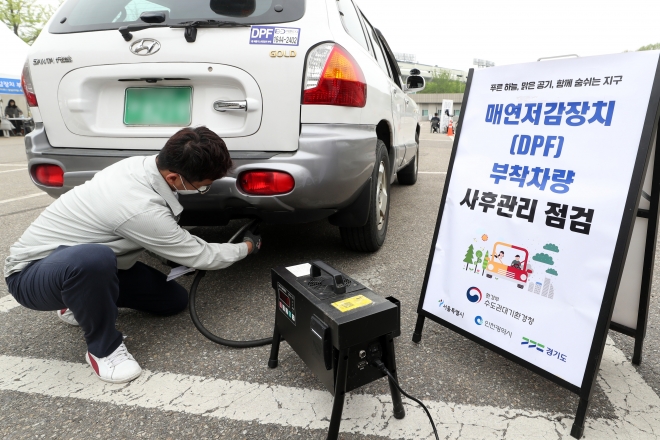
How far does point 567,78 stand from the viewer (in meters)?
1.48

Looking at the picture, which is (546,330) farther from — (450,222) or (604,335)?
(450,222)

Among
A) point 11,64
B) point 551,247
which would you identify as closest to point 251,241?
point 551,247

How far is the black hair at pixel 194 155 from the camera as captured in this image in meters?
1.68

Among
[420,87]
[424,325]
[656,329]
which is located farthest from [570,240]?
[420,87]

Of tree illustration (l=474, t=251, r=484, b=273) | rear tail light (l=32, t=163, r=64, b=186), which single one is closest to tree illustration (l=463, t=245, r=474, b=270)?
tree illustration (l=474, t=251, r=484, b=273)

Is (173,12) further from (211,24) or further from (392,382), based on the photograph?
(392,382)

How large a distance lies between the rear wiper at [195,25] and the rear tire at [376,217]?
3.70 ft

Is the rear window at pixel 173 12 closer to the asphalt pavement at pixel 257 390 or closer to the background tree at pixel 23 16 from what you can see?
the asphalt pavement at pixel 257 390

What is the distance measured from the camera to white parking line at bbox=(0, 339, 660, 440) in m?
1.40

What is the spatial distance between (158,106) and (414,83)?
136 inches

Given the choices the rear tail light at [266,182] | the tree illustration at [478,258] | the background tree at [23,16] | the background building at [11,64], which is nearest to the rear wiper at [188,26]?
the rear tail light at [266,182]

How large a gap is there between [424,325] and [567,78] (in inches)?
48.3

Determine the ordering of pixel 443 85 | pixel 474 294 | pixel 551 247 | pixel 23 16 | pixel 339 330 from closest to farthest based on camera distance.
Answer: pixel 339 330 < pixel 551 247 < pixel 474 294 < pixel 23 16 < pixel 443 85

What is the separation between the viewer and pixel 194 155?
168 centimetres
